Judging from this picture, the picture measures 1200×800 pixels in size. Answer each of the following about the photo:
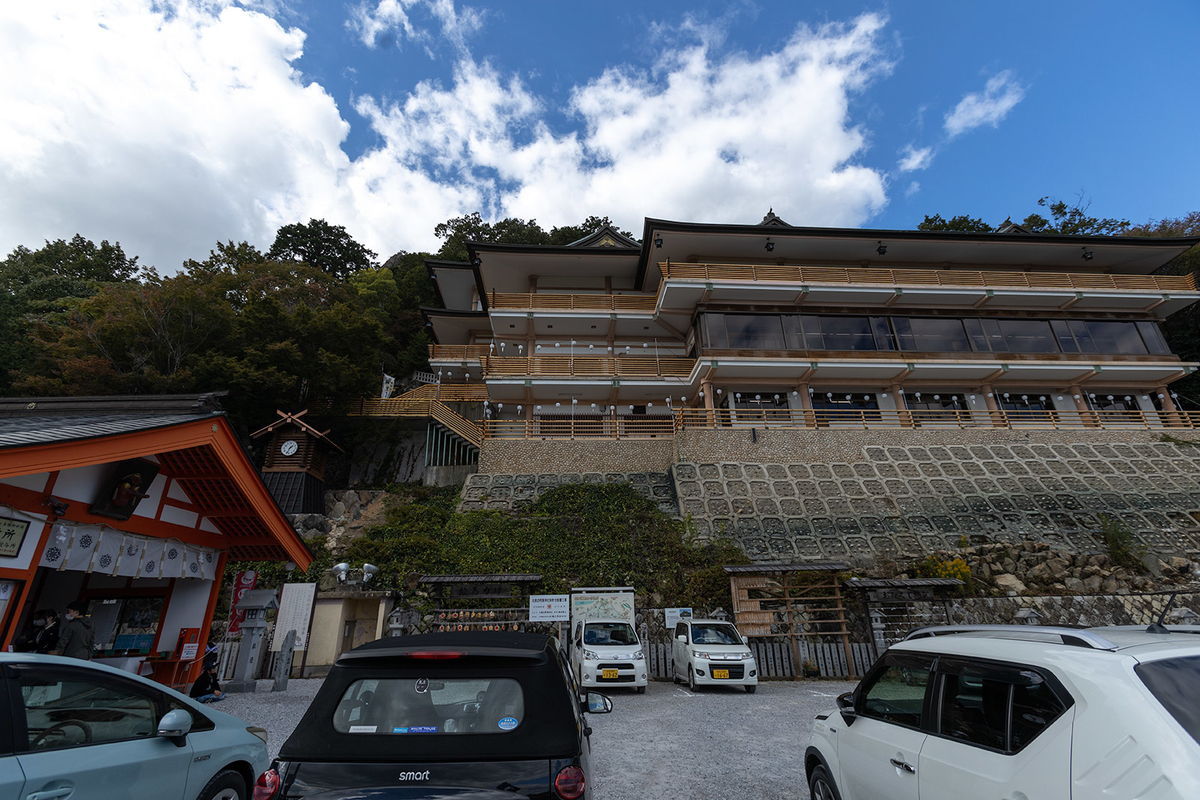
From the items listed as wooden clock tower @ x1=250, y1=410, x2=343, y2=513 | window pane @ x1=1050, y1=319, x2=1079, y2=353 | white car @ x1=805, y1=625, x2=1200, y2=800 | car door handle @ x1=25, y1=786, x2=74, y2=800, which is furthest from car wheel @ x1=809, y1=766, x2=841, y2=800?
window pane @ x1=1050, y1=319, x2=1079, y2=353

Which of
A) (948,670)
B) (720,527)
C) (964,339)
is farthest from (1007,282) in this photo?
(948,670)

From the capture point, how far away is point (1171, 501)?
18.2 metres

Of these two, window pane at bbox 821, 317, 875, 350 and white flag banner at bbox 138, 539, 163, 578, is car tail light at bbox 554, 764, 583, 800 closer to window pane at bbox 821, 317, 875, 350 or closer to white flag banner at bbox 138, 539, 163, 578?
white flag banner at bbox 138, 539, 163, 578

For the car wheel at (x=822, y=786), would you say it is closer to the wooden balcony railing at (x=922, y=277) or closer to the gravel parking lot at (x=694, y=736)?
the gravel parking lot at (x=694, y=736)

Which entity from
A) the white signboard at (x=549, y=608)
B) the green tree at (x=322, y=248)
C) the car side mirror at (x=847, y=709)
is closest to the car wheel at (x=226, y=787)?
the car side mirror at (x=847, y=709)

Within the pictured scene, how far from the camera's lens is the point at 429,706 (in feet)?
8.89

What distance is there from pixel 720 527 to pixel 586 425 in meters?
9.51

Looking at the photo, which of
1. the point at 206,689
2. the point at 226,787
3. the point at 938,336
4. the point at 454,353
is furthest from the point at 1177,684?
the point at 454,353

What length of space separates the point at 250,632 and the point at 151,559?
4.87 metres

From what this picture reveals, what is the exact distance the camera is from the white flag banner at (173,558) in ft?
26.8

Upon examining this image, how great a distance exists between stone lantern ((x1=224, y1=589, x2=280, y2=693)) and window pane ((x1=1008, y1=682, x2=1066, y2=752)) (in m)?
13.4

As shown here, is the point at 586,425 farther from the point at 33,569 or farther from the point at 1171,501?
the point at 1171,501

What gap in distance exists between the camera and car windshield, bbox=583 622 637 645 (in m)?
11.6

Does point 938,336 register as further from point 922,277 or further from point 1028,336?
point 1028,336
